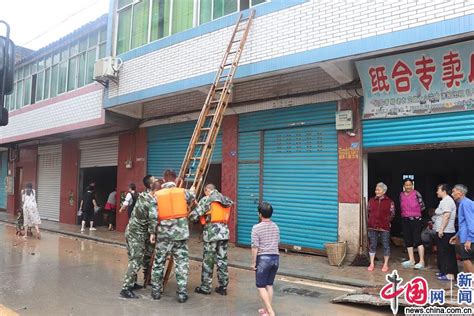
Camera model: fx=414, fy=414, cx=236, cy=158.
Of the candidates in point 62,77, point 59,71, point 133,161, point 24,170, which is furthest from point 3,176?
point 133,161

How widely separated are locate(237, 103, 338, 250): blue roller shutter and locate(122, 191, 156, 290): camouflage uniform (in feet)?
13.9

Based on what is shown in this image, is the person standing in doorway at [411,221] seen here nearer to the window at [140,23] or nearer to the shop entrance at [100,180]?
the window at [140,23]

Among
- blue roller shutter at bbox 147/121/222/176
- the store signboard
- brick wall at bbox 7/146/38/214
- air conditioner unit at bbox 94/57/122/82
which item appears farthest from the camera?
brick wall at bbox 7/146/38/214

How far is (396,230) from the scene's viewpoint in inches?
473

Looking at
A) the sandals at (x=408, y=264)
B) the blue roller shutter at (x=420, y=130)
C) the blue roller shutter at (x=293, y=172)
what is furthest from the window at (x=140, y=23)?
the sandals at (x=408, y=264)

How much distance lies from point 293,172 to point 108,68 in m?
6.54

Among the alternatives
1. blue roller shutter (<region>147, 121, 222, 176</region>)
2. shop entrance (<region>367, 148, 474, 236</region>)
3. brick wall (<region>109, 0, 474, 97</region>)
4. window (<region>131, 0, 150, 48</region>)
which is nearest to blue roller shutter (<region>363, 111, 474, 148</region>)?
brick wall (<region>109, 0, 474, 97</region>)

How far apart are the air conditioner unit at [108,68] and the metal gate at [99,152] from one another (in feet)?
11.0

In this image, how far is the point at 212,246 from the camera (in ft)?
20.9

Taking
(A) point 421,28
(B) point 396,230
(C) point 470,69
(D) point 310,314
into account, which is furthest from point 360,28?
(B) point 396,230

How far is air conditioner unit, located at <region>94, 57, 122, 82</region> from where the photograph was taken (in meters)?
12.4

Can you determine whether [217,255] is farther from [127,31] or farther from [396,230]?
[127,31]

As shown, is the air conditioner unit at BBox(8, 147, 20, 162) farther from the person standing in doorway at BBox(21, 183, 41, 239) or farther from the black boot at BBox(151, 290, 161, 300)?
the black boot at BBox(151, 290, 161, 300)

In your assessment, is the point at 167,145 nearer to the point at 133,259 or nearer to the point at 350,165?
the point at 350,165
